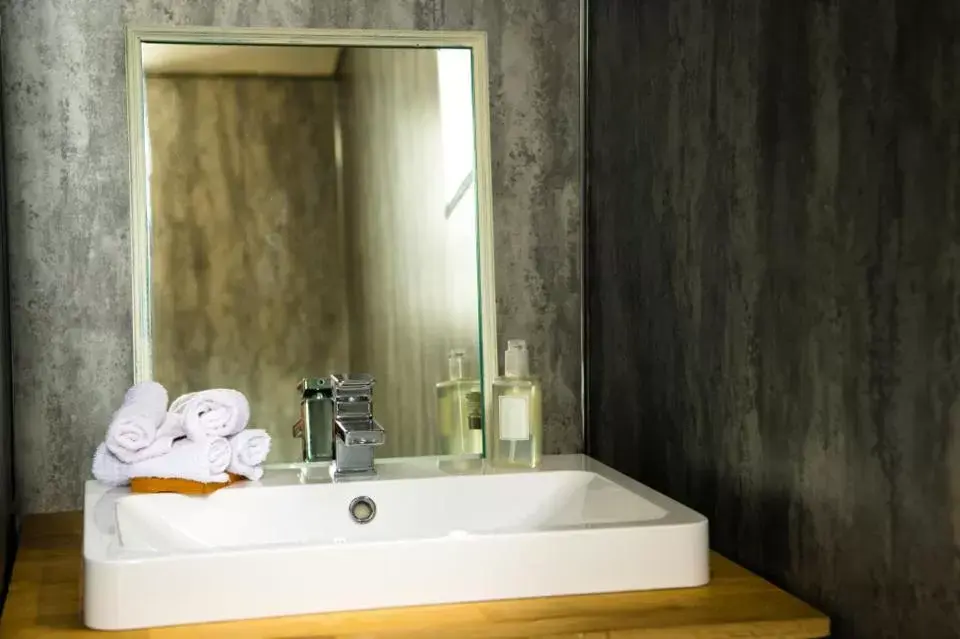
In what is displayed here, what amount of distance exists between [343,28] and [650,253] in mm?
609

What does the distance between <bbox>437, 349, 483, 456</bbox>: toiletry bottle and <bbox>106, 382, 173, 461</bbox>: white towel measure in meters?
0.45

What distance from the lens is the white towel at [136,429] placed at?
57.7 inches

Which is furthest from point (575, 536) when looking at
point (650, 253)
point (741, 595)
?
point (650, 253)

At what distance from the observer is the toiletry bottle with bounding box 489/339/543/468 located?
163 cm

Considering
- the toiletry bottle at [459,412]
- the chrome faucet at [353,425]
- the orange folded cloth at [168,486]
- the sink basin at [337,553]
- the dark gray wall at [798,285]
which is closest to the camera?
the dark gray wall at [798,285]

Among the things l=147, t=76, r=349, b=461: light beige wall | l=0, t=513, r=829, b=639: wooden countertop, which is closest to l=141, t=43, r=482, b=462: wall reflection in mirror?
l=147, t=76, r=349, b=461: light beige wall

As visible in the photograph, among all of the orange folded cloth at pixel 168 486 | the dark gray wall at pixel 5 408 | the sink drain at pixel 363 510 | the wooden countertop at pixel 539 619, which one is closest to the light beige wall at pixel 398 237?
the sink drain at pixel 363 510

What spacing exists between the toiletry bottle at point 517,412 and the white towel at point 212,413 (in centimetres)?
37

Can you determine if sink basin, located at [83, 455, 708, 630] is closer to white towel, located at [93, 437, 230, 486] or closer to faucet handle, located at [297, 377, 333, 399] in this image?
white towel, located at [93, 437, 230, 486]

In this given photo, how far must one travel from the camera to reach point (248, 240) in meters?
1.74

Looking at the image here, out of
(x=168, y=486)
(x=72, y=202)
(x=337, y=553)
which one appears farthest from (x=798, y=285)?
(x=72, y=202)

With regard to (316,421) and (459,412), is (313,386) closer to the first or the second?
(316,421)

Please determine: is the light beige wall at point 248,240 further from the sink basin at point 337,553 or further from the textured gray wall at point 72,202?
the sink basin at point 337,553

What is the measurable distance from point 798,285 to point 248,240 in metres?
0.88
